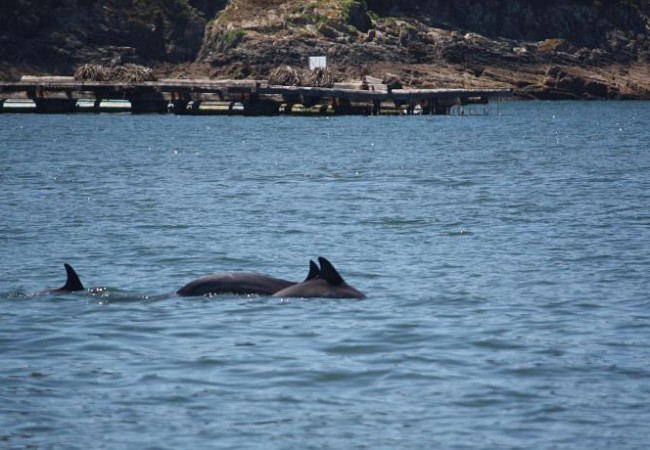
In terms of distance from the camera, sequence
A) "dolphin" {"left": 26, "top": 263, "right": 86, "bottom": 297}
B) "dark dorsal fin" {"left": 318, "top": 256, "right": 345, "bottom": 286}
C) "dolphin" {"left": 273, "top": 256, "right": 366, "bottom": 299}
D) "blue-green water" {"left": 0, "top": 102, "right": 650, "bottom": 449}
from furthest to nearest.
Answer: "dolphin" {"left": 26, "top": 263, "right": 86, "bottom": 297}
"dolphin" {"left": 273, "top": 256, "right": 366, "bottom": 299}
"dark dorsal fin" {"left": 318, "top": 256, "right": 345, "bottom": 286}
"blue-green water" {"left": 0, "top": 102, "right": 650, "bottom": 449}

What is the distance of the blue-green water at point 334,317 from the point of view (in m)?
12.4

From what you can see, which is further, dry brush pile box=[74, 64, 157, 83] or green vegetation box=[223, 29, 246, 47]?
green vegetation box=[223, 29, 246, 47]

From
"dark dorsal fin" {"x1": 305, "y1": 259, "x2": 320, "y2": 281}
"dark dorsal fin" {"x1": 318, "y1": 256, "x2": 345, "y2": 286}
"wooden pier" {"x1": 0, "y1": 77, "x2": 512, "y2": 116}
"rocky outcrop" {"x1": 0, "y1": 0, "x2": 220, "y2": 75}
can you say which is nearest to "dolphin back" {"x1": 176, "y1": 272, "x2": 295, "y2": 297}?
"dark dorsal fin" {"x1": 305, "y1": 259, "x2": 320, "y2": 281}

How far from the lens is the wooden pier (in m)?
99.4

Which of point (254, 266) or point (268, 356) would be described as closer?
point (268, 356)

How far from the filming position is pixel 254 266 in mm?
22844

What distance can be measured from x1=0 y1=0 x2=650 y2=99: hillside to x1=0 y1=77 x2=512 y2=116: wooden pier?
21.5m

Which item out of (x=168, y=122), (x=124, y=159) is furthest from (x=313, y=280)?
(x=168, y=122)

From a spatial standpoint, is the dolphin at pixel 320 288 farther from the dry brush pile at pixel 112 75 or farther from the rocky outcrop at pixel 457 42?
the rocky outcrop at pixel 457 42

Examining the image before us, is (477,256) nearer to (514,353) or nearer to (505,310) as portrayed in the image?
(505,310)

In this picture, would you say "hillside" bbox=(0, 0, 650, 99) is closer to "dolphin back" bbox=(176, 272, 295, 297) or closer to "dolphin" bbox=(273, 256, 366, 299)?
"dolphin back" bbox=(176, 272, 295, 297)

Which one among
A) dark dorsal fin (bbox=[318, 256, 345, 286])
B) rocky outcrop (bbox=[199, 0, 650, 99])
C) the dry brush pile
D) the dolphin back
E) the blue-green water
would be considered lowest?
the blue-green water

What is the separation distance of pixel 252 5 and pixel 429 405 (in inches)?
Result: 5241

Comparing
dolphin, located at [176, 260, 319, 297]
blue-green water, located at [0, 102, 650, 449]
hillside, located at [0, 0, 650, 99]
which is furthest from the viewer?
hillside, located at [0, 0, 650, 99]
